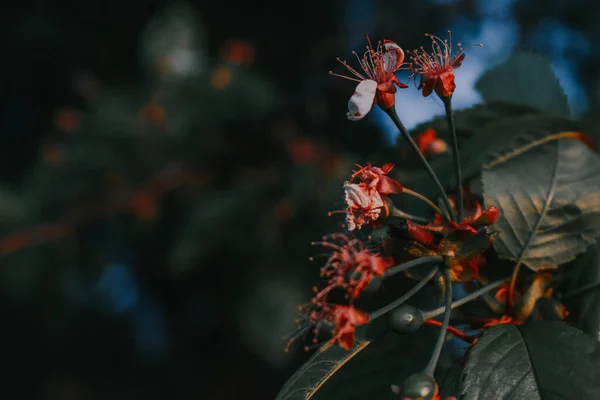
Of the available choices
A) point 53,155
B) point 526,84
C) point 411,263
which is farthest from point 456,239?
point 53,155

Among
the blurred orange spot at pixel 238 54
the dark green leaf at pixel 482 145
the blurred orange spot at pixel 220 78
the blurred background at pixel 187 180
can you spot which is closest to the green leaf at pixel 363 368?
the dark green leaf at pixel 482 145

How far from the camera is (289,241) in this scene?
5.16 ft

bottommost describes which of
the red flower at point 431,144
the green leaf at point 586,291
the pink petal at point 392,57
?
the green leaf at point 586,291

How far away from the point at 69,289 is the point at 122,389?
2.34 feet

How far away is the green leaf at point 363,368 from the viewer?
1.50ft

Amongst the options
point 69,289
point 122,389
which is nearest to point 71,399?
point 122,389

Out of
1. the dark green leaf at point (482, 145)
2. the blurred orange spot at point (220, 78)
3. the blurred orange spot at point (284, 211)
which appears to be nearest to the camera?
the dark green leaf at point (482, 145)

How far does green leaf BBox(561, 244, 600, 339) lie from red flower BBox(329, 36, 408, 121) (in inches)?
7.8

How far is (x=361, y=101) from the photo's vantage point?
433 millimetres

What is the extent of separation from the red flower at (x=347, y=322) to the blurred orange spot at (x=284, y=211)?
1.14 meters

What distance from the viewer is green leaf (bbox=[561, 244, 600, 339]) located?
1.53 ft

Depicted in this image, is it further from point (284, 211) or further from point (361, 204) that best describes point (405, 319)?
point (284, 211)

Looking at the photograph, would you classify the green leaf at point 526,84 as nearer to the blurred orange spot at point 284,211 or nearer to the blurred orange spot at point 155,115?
the blurred orange spot at point 284,211

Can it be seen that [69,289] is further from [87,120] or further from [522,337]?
[522,337]
